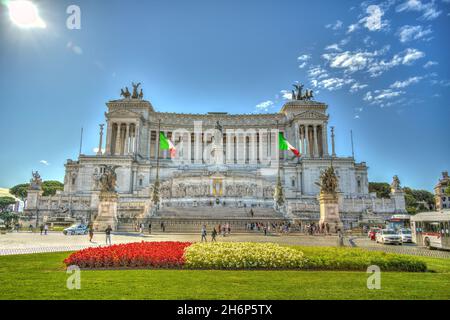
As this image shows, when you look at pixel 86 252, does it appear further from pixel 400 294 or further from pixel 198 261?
pixel 400 294

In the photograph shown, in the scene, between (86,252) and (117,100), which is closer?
(86,252)

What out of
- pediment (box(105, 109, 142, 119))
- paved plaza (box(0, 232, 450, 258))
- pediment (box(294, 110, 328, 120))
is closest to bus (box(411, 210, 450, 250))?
paved plaza (box(0, 232, 450, 258))

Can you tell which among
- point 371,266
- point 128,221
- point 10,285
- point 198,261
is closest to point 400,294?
point 371,266

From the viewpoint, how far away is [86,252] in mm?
13414

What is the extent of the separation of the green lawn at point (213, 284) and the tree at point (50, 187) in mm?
85541

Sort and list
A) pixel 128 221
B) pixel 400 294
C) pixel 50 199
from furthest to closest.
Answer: pixel 50 199 → pixel 128 221 → pixel 400 294

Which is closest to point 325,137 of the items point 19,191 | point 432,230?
point 432,230

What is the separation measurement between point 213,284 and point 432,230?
2147 cm

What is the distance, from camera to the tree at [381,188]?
98425 millimetres

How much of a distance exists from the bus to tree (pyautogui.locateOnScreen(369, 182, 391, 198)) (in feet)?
252

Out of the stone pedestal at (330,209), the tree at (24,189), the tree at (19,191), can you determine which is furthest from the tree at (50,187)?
the stone pedestal at (330,209)

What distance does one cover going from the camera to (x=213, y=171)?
64.5 meters

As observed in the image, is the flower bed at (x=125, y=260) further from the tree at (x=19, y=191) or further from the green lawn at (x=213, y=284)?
the tree at (x=19, y=191)
